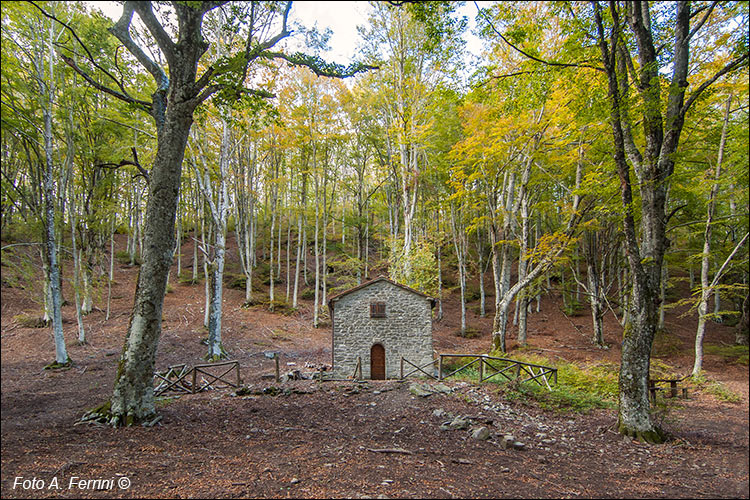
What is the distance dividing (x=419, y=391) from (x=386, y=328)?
3.93 meters

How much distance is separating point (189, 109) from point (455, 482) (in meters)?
6.71

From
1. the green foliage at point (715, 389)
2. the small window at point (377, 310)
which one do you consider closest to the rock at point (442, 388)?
the small window at point (377, 310)

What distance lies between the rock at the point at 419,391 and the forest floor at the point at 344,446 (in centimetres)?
17

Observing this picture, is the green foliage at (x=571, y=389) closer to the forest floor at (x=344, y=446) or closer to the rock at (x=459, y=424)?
the forest floor at (x=344, y=446)

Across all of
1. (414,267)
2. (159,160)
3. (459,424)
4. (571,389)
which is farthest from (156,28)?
(571,389)

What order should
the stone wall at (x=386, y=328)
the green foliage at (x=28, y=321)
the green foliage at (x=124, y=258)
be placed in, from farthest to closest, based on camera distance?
the green foliage at (x=124, y=258) < the green foliage at (x=28, y=321) < the stone wall at (x=386, y=328)

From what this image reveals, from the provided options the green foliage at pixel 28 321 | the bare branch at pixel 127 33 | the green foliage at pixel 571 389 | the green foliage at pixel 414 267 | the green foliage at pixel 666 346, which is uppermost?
the bare branch at pixel 127 33

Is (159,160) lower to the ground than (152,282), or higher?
higher

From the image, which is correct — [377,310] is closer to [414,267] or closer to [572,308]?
[414,267]

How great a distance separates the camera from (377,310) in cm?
1194

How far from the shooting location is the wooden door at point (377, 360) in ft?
39.0

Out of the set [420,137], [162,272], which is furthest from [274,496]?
[420,137]

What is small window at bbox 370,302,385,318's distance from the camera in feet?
39.1

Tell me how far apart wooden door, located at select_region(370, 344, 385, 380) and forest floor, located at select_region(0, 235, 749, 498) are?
98.2 inches
